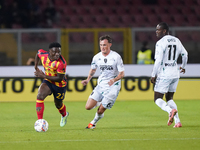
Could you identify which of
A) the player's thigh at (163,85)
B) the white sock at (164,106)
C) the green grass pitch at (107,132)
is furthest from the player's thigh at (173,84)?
the green grass pitch at (107,132)

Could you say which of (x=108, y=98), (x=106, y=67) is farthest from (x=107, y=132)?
(x=106, y=67)

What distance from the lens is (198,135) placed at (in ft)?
22.5

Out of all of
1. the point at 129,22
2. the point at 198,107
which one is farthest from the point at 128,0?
the point at 198,107

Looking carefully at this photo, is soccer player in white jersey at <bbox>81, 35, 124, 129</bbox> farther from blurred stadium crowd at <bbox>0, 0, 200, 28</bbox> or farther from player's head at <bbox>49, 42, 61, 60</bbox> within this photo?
blurred stadium crowd at <bbox>0, 0, 200, 28</bbox>

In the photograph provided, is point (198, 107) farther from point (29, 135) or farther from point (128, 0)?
point (128, 0)

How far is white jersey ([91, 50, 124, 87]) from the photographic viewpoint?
25.0 feet

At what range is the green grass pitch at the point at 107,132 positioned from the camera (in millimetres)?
6012

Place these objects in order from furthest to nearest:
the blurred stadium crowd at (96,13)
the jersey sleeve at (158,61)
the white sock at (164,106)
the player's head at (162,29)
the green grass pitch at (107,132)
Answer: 1. the blurred stadium crowd at (96,13)
2. the player's head at (162,29)
3. the jersey sleeve at (158,61)
4. the white sock at (164,106)
5. the green grass pitch at (107,132)

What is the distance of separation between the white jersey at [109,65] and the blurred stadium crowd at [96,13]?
453 inches

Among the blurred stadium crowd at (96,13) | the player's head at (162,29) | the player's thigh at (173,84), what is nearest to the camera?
the player's head at (162,29)

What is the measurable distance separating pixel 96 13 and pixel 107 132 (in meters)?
13.8

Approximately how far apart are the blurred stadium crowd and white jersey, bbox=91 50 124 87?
11.5 metres

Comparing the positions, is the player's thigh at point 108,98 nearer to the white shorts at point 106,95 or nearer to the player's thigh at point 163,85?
the white shorts at point 106,95

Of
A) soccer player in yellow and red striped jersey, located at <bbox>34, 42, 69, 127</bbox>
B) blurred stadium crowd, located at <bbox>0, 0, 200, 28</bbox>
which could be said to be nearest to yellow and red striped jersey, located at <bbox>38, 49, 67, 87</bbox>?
soccer player in yellow and red striped jersey, located at <bbox>34, 42, 69, 127</bbox>
